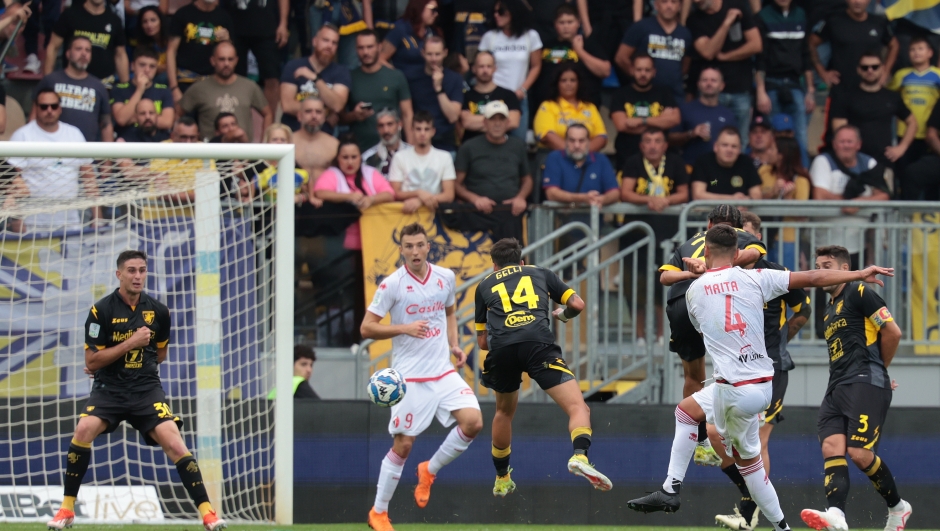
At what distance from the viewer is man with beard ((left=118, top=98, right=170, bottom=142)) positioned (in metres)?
12.3

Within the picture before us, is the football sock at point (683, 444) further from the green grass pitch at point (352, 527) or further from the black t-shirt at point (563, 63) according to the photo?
the black t-shirt at point (563, 63)

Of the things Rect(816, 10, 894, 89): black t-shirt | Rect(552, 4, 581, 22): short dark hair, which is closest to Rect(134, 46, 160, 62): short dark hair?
Rect(552, 4, 581, 22): short dark hair

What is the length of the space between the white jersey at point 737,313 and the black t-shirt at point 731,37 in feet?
21.5

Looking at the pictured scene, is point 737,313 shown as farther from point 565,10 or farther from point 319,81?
point 565,10

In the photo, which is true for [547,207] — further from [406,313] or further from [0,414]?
[0,414]

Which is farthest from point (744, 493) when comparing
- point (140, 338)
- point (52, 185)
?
point (52, 185)

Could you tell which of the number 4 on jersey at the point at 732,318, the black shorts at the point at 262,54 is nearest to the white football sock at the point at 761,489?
the number 4 on jersey at the point at 732,318

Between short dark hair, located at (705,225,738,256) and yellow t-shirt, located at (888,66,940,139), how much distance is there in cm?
708

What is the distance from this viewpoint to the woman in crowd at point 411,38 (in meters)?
13.4

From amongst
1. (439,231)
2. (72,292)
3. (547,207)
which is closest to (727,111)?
(547,207)

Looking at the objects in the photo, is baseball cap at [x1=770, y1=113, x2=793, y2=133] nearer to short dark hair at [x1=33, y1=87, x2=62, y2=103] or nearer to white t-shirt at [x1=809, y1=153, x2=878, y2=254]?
white t-shirt at [x1=809, y1=153, x2=878, y2=254]

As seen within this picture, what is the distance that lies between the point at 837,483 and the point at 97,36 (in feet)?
29.6

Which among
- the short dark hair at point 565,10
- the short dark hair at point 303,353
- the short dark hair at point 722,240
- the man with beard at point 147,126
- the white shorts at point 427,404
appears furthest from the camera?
the short dark hair at point 565,10

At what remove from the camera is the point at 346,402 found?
35.1 feet
